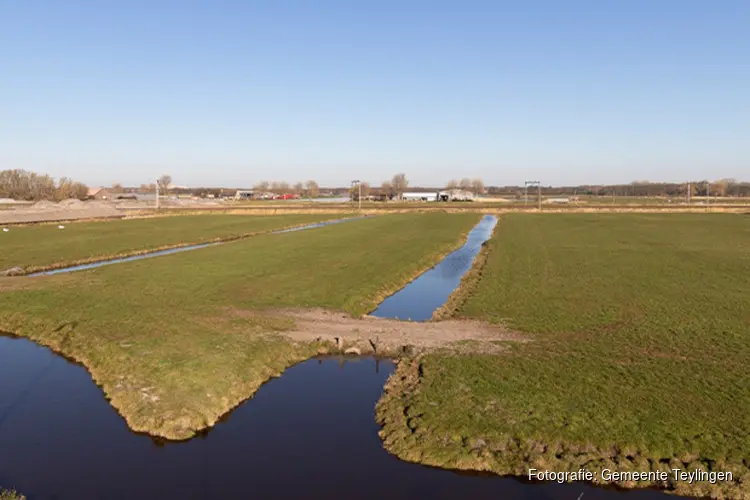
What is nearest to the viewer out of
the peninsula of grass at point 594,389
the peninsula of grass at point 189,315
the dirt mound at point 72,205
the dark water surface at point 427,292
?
the peninsula of grass at point 594,389

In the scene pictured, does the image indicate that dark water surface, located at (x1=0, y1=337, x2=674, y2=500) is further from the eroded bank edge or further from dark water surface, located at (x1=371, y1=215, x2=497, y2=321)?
dark water surface, located at (x1=371, y1=215, x2=497, y2=321)

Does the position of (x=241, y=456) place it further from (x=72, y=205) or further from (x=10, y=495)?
(x=72, y=205)

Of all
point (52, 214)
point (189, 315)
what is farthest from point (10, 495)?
point (52, 214)

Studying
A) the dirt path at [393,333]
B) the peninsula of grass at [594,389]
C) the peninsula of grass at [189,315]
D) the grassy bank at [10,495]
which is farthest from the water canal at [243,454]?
the dirt path at [393,333]

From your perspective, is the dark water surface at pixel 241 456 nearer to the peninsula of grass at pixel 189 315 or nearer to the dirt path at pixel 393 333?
the peninsula of grass at pixel 189 315

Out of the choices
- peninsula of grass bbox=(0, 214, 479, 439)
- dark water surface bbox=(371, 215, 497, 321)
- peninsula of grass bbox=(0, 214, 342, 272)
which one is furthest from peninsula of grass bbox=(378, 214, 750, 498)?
A: peninsula of grass bbox=(0, 214, 342, 272)

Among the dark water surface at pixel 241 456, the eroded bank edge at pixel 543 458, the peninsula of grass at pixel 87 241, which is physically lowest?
the dark water surface at pixel 241 456

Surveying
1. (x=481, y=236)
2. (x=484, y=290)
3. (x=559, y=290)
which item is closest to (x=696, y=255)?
(x=559, y=290)
